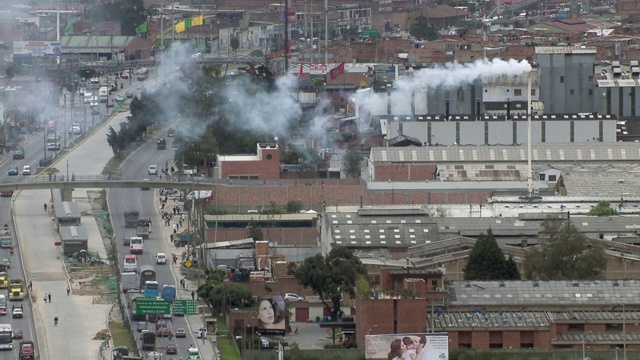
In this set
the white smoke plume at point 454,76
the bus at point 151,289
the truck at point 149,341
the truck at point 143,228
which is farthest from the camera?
the white smoke plume at point 454,76

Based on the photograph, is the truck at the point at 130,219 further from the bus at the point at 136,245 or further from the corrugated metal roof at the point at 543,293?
the corrugated metal roof at the point at 543,293

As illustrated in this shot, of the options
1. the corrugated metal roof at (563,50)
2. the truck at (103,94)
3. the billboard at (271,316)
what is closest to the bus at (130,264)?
the billboard at (271,316)

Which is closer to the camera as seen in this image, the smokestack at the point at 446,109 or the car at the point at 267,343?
the car at the point at 267,343

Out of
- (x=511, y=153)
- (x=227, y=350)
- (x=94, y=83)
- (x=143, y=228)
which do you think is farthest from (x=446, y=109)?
(x=227, y=350)

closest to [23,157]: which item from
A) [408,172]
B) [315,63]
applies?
[408,172]

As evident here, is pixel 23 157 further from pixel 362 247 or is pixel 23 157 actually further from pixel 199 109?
pixel 362 247

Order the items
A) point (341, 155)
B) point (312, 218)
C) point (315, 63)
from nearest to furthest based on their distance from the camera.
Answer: point (312, 218), point (341, 155), point (315, 63)

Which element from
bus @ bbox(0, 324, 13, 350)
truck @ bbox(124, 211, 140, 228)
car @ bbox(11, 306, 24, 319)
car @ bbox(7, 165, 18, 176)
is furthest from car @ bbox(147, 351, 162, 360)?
car @ bbox(7, 165, 18, 176)
